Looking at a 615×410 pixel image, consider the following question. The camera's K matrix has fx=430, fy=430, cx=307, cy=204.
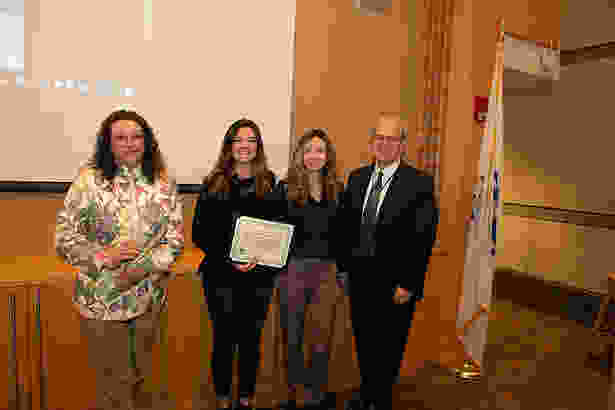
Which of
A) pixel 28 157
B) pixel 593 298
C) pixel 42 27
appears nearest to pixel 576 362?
pixel 593 298

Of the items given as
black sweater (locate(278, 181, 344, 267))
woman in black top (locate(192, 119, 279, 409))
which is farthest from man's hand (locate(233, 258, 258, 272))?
black sweater (locate(278, 181, 344, 267))

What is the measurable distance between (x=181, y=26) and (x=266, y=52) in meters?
0.55

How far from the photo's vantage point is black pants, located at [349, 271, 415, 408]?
2268 mm

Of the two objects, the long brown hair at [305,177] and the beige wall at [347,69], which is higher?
the beige wall at [347,69]

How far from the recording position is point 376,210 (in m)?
2.25

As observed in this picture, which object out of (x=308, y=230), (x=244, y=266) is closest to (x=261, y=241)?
(x=244, y=266)

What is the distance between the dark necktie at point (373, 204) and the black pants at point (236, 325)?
618 mm

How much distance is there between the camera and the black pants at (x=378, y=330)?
2.27 m

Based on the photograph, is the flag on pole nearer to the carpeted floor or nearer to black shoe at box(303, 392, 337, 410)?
the carpeted floor

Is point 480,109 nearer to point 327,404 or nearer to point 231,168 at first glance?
point 231,168

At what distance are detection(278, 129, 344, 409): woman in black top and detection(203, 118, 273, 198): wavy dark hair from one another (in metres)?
0.15

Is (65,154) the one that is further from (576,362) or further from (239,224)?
(576,362)

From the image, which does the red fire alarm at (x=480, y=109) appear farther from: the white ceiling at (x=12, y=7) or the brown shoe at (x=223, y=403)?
the white ceiling at (x=12, y=7)

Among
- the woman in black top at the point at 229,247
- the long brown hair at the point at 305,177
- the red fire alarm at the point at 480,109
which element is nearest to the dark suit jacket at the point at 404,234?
the long brown hair at the point at 305,177
